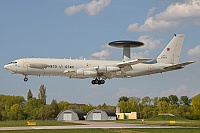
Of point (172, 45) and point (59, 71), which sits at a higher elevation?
point (172, 45)

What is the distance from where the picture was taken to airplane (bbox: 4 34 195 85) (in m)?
68.8

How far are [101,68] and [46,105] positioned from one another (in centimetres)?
10641

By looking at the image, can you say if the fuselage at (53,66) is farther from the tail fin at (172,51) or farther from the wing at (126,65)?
the tail fin at (172,51)

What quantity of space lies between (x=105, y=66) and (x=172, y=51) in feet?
53.6

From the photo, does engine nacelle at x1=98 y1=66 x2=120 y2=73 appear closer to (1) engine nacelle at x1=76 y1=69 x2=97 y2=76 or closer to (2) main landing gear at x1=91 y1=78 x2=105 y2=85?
(1) engine nacelle at x1=76 y1=69 x2=97 y2=76

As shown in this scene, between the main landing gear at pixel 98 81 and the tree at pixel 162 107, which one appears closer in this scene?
the main landing gear at pixel 98 81

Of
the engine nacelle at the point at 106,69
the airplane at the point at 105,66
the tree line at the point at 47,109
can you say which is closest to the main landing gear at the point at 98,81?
the airplane at the point at 105,66

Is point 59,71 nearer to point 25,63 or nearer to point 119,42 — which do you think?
point 25,63

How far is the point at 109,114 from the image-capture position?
146 m

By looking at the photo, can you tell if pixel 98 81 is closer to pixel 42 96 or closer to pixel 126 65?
pixel 126 65

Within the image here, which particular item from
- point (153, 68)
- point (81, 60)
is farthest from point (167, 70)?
point (81, 60)

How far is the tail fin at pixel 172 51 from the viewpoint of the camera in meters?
82.2

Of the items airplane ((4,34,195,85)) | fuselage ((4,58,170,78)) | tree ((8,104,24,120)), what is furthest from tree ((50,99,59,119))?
fuselage ((4,58,170,78))

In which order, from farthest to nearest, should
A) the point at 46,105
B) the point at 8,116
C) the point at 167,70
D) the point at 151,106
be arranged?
1. the point at 151,106
2. the point at 46,105
3. the point at 8,116
4. the point at 167,70
